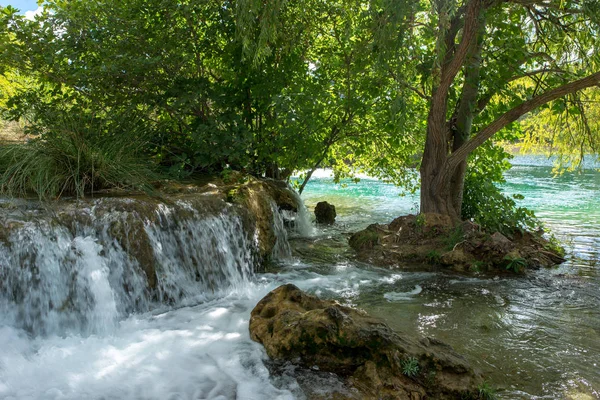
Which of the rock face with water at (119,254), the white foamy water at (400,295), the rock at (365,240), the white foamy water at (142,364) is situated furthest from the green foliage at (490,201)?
the white foamy water at (142,364)

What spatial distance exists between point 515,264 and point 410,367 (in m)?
4.06

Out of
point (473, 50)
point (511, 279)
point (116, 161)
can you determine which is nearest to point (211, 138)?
point (116, 161)

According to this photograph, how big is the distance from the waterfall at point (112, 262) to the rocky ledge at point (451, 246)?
2355mm

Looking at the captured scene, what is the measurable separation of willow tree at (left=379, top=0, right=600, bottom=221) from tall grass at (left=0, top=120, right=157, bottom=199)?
409 centimetres

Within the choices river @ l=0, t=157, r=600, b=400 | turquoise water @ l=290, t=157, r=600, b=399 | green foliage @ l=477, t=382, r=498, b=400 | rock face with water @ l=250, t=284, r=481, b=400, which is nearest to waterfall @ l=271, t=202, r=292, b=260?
river @ l=0, t=157, r=600, b=400

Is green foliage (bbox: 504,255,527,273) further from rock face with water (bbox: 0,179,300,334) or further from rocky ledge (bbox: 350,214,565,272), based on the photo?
rock face with water (bbox: 0,179,300,334)

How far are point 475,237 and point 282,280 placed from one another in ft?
10.5

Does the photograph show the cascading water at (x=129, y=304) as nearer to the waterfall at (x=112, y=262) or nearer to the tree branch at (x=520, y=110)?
the waterfall at (x=112, y=262)

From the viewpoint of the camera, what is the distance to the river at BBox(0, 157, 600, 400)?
11.5 ft

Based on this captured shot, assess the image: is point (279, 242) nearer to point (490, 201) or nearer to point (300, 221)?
point (300, 221)

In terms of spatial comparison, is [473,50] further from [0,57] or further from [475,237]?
[0,57]

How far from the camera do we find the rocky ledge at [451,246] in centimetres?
691

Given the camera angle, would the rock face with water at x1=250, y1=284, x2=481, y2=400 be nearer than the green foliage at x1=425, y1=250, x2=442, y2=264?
Yes

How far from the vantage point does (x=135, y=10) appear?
24.6 ft
